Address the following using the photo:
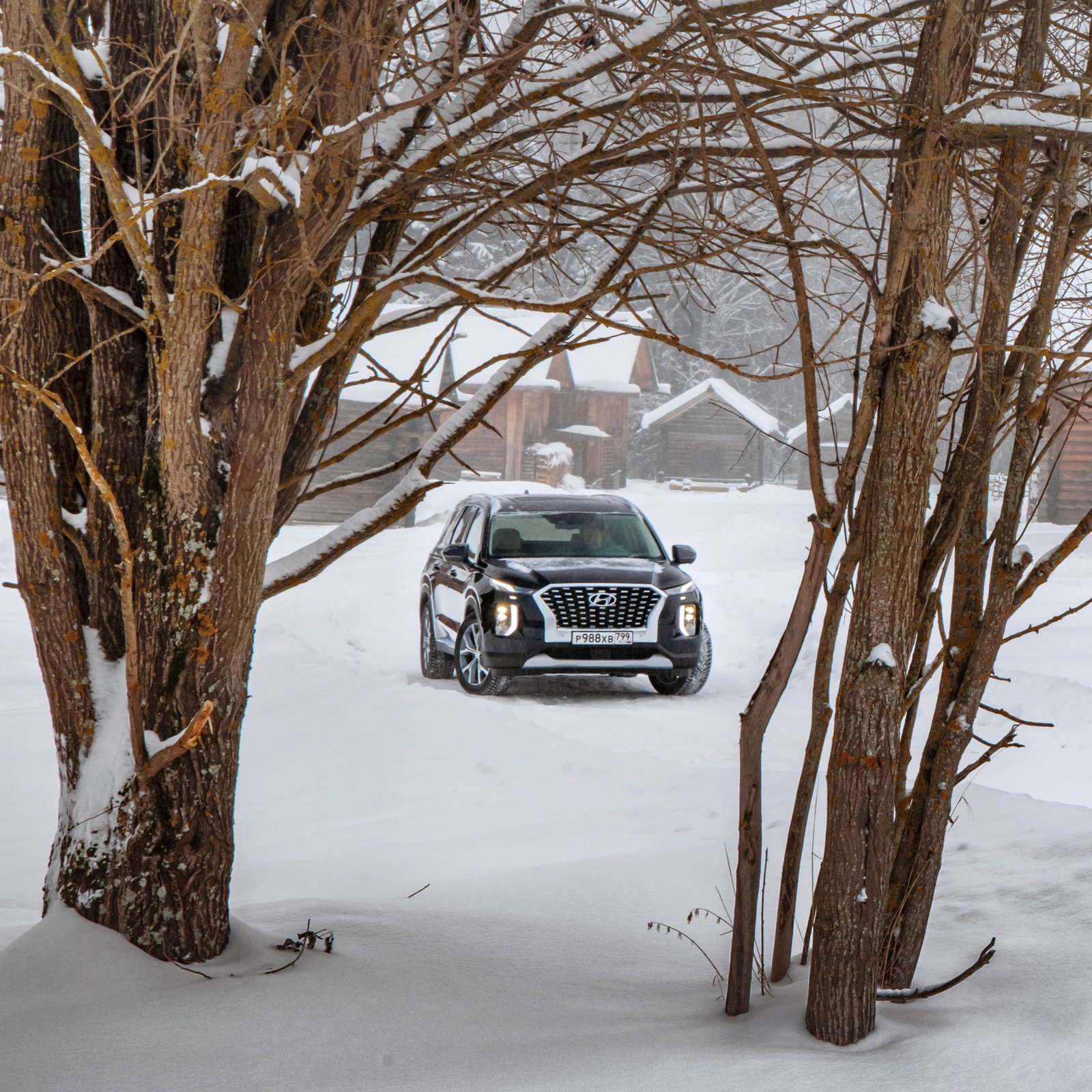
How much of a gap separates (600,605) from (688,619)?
776 millimetres

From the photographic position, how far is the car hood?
8.62m

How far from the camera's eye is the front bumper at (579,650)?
847 cm

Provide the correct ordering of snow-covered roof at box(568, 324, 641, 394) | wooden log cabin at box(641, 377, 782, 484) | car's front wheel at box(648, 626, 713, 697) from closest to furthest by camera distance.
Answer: car's front wheel at box(648, 626, 713, 697), snow-covered roof at box(568, 324, 641, 394), wooden log cabin at box(641, 377, 782, 484)

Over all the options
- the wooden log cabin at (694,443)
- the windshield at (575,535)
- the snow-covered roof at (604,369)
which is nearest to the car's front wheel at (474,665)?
the windshield at (575,535)

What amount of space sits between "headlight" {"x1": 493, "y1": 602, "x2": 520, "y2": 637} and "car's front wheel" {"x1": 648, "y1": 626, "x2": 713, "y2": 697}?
138cm

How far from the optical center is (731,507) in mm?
29562

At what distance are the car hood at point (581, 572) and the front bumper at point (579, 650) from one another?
188 mm

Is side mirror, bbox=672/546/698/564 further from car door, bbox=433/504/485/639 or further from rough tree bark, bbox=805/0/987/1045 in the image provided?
rough tree bark, bbox=805/0/987/1045

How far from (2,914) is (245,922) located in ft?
3.39

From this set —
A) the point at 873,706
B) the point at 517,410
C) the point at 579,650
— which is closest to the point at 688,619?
the point at 579,650

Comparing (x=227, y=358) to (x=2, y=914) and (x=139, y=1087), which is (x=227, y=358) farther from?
(x=2, y=914)

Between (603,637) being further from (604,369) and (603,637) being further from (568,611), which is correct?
(604,369)

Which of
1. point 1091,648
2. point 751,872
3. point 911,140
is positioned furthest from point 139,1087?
point 1091,648

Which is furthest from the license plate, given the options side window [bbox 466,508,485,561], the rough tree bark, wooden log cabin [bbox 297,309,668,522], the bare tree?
wooden log cabin [bbox 297,309,668,522]
